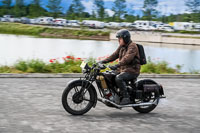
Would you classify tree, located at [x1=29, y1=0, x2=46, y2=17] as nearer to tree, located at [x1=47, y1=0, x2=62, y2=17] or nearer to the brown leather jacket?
tree, located at [x1=47, y1=0, x2=62, y2=17]

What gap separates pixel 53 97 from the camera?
343 inches

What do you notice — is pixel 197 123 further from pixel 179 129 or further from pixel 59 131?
pixel 59 131

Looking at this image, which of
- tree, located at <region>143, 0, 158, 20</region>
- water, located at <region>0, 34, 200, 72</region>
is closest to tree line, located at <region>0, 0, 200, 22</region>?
tree, located at <region>143, 0, 158, 20</region>

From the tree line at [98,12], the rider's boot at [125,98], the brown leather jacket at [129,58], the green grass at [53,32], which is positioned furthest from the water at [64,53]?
the tree line at [98,12]

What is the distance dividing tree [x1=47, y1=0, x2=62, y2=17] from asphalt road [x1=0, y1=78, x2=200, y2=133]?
128m

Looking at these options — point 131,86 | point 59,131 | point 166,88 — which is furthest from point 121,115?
point 166,88

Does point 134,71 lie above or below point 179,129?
above

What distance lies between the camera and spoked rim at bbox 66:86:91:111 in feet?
21.7

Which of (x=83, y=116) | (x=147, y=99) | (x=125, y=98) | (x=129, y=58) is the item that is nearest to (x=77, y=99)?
(x=83, y=116)

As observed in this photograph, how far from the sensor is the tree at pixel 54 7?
13475 cm

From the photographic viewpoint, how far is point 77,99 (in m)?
6.64

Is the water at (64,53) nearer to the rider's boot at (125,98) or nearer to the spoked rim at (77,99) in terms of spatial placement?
the spoked rim at (77,99)

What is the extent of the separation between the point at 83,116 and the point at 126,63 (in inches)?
53.9

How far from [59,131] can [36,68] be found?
8.34 metres
